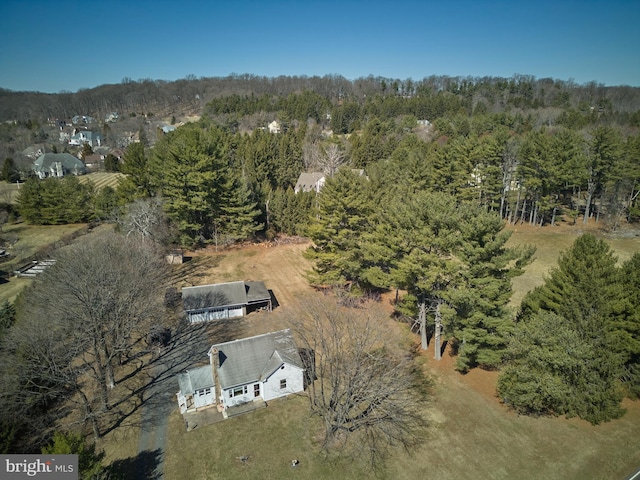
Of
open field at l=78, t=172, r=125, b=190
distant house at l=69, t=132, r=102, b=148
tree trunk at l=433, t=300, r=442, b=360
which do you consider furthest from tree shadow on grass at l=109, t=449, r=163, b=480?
distant house at l=69, t=132, r=102, b=148

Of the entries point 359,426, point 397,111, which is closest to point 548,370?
point 359,426

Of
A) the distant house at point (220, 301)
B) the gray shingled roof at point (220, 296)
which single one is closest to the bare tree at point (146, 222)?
the gray shingled roof at point (220, 296)

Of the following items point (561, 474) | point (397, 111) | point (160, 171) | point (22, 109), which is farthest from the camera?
point (22, 109)

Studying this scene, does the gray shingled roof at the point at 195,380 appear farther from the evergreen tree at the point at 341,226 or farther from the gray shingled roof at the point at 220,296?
the evergreen tree at the point at 341,226

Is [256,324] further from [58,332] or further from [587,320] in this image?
[587,320]

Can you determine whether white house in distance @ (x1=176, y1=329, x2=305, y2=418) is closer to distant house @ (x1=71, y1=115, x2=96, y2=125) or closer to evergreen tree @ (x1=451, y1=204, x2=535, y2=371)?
evergreen tree @ (x1=451, y1=204, x2=535, y2=371)

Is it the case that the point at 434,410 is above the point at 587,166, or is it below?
below
